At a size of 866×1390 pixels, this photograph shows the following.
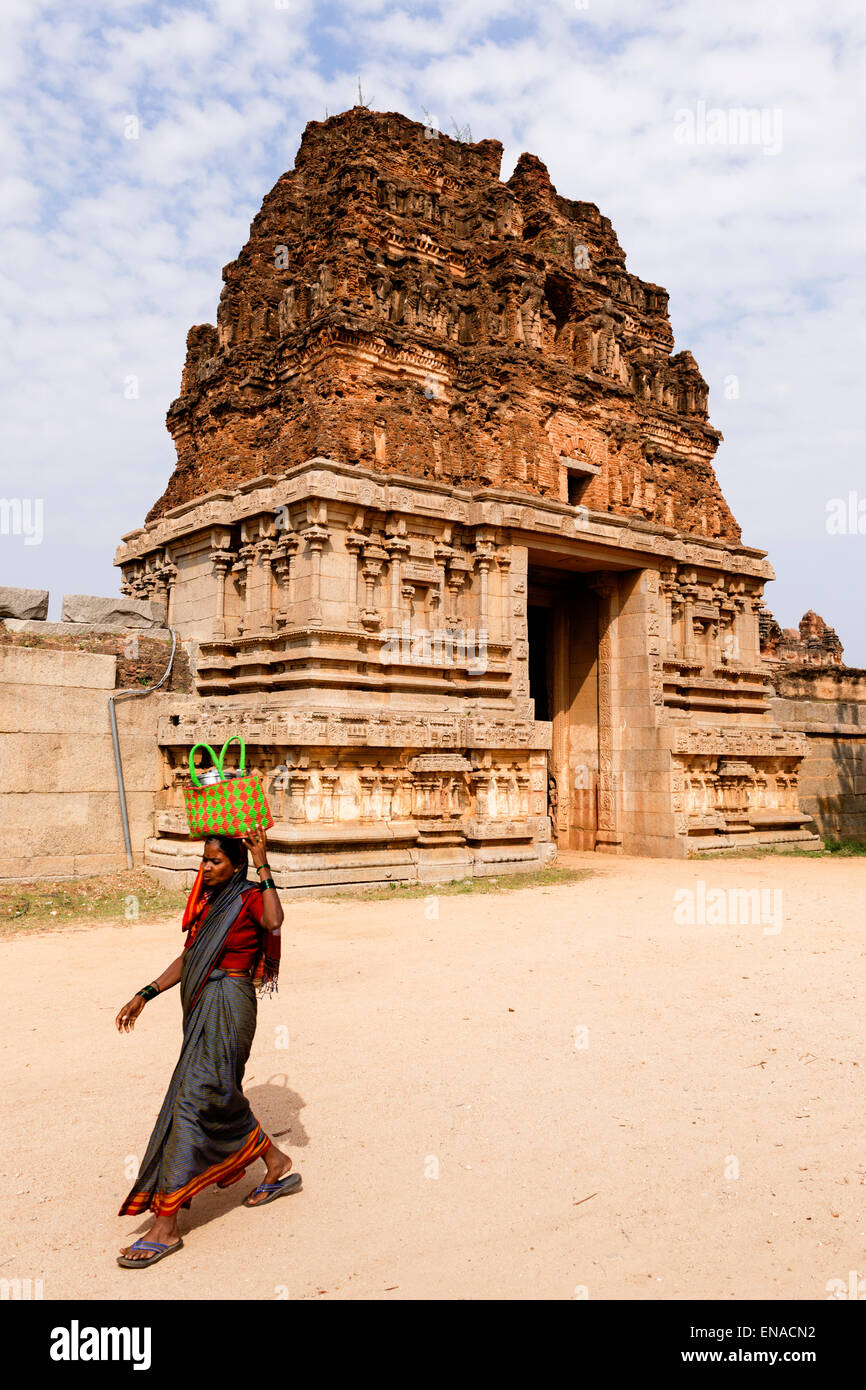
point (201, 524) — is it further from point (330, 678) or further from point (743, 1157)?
point (743, 1157)

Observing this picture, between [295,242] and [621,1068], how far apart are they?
17237mm

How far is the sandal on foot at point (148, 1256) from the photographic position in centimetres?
336

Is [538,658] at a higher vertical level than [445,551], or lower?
lower

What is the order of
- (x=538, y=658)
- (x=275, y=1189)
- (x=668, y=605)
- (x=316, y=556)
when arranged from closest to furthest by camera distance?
1. (x=275, y=1189)
2. (x=316, y=556)
3. (x=668, y=605)
4. (x=538, y=658)

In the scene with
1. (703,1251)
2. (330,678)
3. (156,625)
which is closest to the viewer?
(703,1251)

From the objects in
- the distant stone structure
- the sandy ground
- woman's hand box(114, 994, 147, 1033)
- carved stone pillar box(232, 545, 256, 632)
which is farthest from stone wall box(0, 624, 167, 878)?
the distant stone structure

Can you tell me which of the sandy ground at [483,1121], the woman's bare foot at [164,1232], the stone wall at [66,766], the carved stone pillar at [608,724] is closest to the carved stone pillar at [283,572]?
the stone wall at [66,766]

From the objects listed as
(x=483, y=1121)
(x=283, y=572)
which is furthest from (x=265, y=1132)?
(x=283, y=572)

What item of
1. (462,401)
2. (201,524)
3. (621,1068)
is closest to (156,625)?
(201,524)

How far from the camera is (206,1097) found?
3.70m

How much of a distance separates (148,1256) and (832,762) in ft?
72.6

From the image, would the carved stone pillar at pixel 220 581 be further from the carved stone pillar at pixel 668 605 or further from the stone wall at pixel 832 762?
the stone wall at pixel 832 762

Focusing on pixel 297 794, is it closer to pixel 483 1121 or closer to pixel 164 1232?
pixel 483 1121

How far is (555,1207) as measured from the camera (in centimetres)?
380
